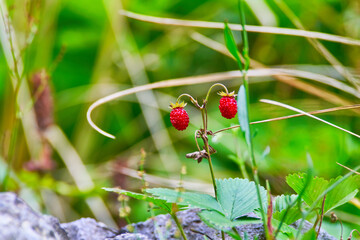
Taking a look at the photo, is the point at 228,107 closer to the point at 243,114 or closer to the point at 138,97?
the point at 243,114

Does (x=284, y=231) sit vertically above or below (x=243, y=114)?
below

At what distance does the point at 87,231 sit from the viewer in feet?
1.83

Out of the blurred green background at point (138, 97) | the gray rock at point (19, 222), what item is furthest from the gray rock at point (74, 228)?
the blurred green background at point (138, 97)

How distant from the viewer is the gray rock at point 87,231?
55cm

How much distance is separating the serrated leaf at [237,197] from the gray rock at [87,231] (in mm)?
180

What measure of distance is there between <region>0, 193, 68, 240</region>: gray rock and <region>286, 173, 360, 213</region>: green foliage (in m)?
0.25

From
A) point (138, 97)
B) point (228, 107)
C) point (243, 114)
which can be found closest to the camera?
point (243, 114)

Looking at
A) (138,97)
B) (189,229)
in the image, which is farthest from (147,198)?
(138,97)

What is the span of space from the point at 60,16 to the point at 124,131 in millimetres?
627

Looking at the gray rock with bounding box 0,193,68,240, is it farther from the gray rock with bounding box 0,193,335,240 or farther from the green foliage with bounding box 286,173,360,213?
the green foliage with bounding box 286,173,360,213

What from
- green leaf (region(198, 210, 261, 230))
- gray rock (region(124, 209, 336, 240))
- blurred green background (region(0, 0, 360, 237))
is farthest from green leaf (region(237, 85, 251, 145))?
blurred green background (region(0, 0, 360, 237))

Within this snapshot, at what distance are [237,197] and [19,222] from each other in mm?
212

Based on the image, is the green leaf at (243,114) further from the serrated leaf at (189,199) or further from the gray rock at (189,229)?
the gray rock at (189,229)

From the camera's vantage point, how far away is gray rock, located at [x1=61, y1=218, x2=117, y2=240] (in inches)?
21.6
